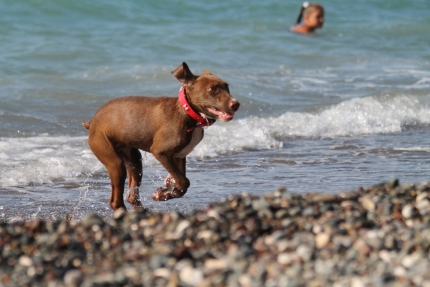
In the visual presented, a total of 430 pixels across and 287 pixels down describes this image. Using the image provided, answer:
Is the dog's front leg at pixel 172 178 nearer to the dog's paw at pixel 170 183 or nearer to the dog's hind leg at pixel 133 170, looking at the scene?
the dog's paw at pixel 170 183

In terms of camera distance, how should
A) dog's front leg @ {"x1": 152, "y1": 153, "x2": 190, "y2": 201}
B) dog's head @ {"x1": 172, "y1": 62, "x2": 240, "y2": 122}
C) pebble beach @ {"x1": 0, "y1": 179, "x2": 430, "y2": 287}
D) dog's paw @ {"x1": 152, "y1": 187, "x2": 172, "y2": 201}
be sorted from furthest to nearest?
dog's paw @ {"x1": 152, "y1": 187, "x2": 172, "y2": 201}, dog's front leg @ {"x1": 152, "y1": 153, "x2": 190, "y2": 201}, dog's head @ {"x1": 172, "y1": 62, "x2": 240, "y2": 122}, pebble beach @ {"x1": 0, "y1": 179, "x2": 430, "y2": 287}

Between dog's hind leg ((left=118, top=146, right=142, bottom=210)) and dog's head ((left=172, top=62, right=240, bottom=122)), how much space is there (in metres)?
0.88

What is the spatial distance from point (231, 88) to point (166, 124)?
7.38 meters

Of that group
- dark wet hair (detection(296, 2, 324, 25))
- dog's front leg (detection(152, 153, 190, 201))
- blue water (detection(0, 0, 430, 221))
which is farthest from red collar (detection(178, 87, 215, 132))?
dark wet hair (detection(296, 2, 324, 25))

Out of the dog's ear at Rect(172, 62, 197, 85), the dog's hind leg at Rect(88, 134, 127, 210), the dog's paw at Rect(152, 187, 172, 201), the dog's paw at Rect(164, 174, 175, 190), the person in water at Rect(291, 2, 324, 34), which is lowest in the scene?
the dog's paw at Rect(152, 187, 172, 201)

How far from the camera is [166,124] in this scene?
7324mm

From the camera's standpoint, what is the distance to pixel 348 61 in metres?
18.4

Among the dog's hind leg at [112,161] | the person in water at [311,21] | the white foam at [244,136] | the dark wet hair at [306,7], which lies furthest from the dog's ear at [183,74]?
the dark wet hair at [306,7]

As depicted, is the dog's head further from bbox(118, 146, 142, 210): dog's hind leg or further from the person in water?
the person in water

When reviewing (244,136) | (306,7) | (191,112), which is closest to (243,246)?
(191,112)

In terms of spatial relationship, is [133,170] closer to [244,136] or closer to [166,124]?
[166,124]

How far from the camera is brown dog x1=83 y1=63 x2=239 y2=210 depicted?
7.28 m

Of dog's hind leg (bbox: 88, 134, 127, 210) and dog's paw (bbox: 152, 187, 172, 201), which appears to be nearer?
dog's hind leg (bbox: 88, 134, 127, 210)

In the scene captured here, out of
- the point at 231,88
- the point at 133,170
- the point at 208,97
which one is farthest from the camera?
the point at 231,88
